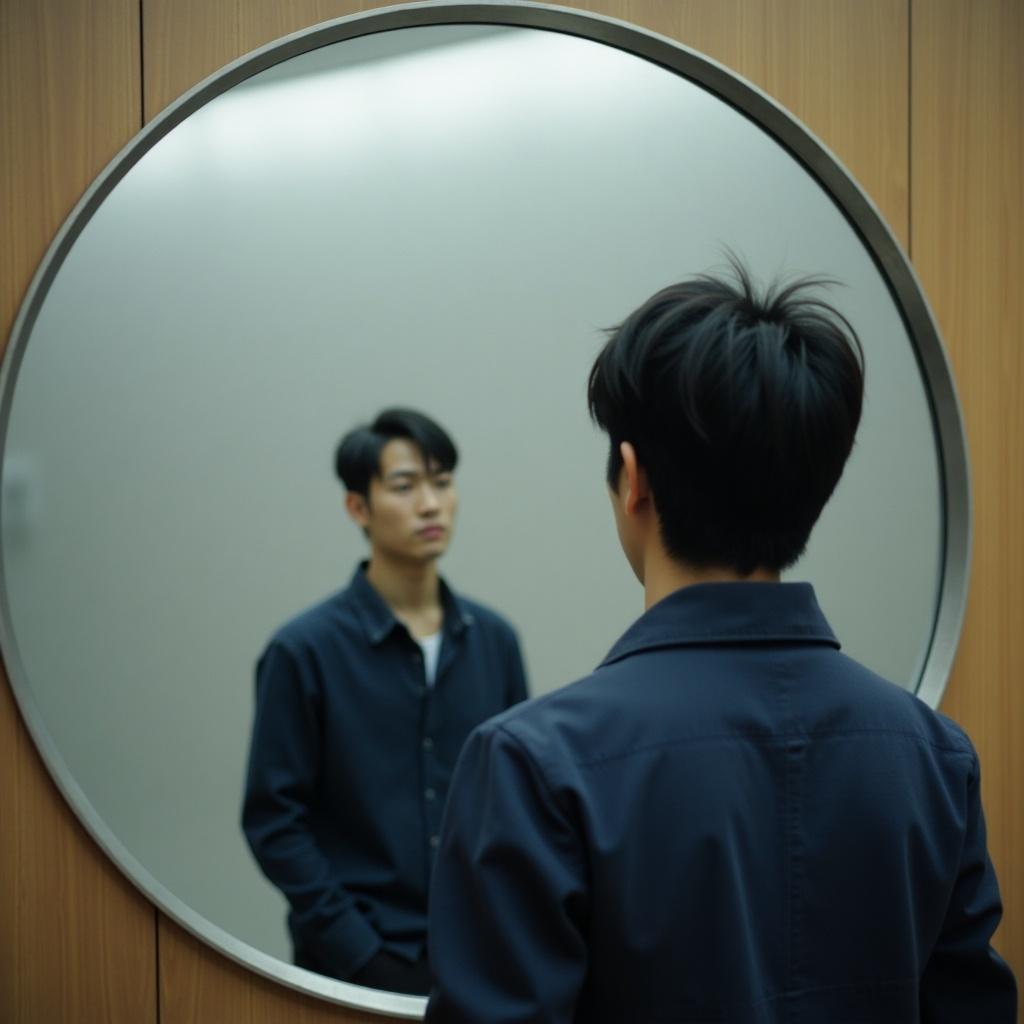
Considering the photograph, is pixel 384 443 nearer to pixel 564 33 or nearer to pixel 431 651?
pixel 431 651

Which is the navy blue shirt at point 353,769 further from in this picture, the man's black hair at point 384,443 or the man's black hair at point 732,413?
the man's black hair at point 732,413

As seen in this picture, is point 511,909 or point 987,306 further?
point 987,306

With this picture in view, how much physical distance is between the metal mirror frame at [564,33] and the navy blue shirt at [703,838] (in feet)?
1.68

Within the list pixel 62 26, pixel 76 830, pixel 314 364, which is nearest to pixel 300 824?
pixel 76 830

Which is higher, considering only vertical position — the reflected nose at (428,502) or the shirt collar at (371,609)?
the reflected nose at (428,502)

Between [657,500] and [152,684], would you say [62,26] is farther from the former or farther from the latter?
[152,684]

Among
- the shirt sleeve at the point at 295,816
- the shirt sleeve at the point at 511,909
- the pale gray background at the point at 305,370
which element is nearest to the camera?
the shirt sleeve at the point at 511,909

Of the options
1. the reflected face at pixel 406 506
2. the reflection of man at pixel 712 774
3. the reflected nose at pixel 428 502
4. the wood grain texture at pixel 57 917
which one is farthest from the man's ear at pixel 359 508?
the reflection of man at pixel 712 774

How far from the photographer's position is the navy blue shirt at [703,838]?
66 centimetres

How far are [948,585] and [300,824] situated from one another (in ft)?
3.13

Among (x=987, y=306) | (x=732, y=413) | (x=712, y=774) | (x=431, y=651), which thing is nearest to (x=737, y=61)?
(x=987, y=306)

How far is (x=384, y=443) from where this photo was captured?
210 centimetres

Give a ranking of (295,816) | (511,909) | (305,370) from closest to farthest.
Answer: (511,909), (295,816), (305,370)

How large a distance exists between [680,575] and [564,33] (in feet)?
2.37
